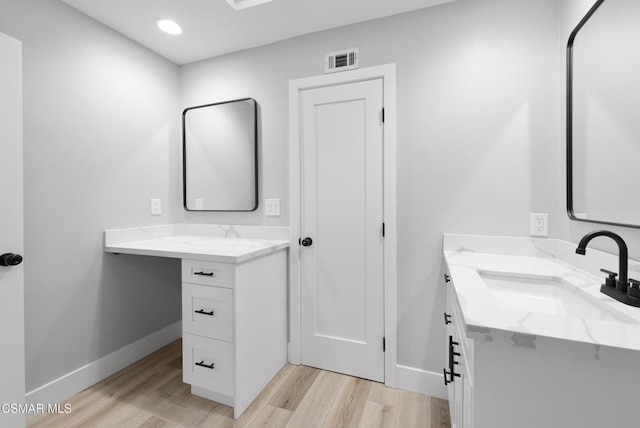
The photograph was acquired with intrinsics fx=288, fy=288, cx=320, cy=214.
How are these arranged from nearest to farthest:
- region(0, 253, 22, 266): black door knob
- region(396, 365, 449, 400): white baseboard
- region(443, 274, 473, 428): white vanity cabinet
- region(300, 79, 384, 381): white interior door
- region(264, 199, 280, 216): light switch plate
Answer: region(443, 274, 473, 428): white vanity cabinet, region(0, 253, 22, 266): black door knob, region(396, 365, 449, 400): white baseboard, region(300, 79, 384, 381): white interior door, region(264, 199, 280, 216): light switch plate

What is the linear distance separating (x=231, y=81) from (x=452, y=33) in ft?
5.37

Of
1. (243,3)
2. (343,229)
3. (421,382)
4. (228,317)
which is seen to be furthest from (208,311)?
(243,3)

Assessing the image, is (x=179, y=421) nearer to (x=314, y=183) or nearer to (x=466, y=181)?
(x=314, y=183)

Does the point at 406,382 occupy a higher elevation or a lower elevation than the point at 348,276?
lower

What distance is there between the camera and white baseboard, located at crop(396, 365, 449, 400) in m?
1.77

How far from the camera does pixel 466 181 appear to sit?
1730mm

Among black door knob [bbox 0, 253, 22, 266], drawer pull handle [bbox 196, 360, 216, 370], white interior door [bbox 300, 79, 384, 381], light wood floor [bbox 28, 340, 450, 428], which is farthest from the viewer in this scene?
white interior door [bbox 300, 79, 384, 381]

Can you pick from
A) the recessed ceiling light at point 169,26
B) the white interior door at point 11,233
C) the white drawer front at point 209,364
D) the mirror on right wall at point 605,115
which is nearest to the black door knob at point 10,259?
the white interior door at point 11,233

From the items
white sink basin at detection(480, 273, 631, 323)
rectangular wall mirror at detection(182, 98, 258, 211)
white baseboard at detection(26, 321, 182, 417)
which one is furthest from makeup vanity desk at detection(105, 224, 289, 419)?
white sink basin at detection(480, 273, 631, 323)

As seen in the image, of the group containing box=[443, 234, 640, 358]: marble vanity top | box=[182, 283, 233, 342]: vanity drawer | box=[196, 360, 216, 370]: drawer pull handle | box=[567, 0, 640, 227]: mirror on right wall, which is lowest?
box=[196, 360, 216, 370]: drawer pull handle

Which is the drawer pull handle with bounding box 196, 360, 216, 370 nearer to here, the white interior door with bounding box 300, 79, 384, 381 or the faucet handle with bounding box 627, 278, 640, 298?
the white interior door with bounding box 300, 79, 384, 381

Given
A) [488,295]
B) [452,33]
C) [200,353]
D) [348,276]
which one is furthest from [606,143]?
[200,353]

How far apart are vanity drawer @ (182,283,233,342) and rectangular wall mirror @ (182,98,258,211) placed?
0.78 metres

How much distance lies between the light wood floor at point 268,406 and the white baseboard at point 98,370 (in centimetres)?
5
